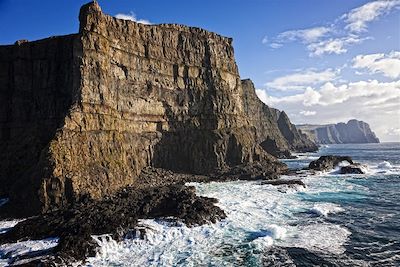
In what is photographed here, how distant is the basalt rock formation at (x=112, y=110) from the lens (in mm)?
37312

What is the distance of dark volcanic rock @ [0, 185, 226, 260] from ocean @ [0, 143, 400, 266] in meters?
1.10

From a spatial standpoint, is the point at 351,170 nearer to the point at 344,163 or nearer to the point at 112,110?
the point at 344,163

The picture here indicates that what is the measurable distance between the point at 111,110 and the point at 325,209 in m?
31.0

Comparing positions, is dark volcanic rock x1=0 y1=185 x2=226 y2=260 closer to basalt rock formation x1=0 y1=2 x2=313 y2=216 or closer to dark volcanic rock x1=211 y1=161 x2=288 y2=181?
basalt rock formation x1=0 y1=2 x2=313 y2=216

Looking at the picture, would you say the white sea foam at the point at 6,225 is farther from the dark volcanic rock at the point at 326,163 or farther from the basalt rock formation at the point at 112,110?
the dark volcanic rock at the point at 326,163

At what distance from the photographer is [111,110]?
1868 inches

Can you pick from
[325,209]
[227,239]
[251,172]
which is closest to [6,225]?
[227,239]

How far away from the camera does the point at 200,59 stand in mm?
67438

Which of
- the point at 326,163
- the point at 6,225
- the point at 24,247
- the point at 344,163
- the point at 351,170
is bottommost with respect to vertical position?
the point at 24,247

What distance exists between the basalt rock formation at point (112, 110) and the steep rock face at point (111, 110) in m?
0.14

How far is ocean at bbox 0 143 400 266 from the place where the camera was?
22125 millimetres

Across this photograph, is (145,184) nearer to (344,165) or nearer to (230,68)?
(230,68)

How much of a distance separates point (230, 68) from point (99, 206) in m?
49.8

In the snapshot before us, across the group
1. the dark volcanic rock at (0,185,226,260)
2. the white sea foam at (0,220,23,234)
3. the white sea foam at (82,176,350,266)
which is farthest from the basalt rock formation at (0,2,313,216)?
the white sea foam at (82,176,350,266)
